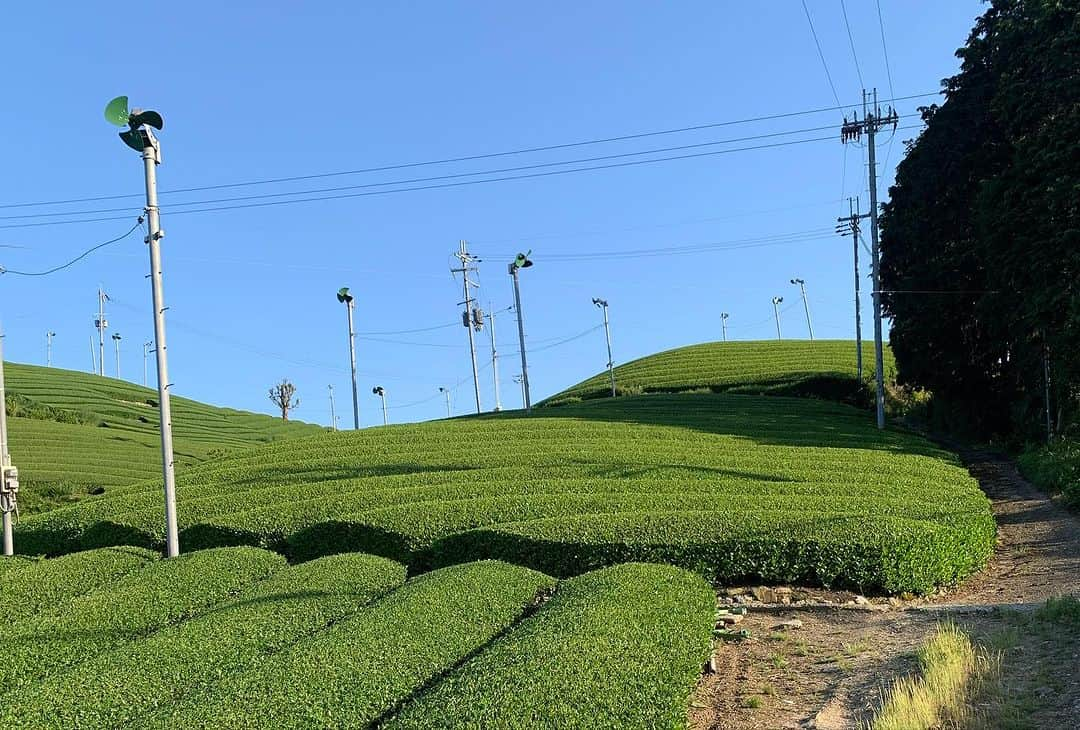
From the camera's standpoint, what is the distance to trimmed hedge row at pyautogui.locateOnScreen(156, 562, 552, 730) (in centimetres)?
720

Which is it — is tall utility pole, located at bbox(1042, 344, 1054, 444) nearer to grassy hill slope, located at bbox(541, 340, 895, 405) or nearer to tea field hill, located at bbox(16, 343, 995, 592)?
tea field hill, located at bbox(16, 343, 995, 592)

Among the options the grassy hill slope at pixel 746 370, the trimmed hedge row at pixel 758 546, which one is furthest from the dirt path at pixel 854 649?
the grassy hill slope at pixel 746 370

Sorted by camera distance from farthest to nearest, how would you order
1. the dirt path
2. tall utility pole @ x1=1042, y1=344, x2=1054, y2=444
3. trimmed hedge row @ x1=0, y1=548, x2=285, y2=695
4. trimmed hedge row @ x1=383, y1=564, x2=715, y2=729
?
tall utility pole @ x1=1042, y1=344, x2=1054, y2=444 → trimmed hedge row @ x1=0, y1=548, x2=285, y2=695 → the dirt path → trimmed hedge row @ x1=383, y1=564, x2=715, y2=729

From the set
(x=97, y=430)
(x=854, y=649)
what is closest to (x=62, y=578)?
(x=854, y=649)

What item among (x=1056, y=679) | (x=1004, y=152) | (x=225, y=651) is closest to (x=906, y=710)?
(x=1056, y=679)

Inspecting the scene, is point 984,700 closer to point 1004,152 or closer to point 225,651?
point 225,651

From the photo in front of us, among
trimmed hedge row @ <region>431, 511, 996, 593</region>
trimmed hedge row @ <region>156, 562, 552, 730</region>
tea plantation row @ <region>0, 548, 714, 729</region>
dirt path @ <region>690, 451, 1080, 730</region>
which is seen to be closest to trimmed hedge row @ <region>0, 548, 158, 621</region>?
tea plantation row @ <region>0, 548, 714, 729</region>

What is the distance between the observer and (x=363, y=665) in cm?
827

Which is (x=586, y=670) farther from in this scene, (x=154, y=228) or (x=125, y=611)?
(x=154, y=228)

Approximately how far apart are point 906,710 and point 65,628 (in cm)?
996

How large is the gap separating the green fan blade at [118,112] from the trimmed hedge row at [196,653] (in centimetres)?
864

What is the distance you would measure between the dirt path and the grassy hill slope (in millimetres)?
33013

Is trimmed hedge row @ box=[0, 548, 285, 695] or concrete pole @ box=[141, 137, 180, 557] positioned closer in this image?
trimmed hedge row @ box=[0, 548, 285, 695]

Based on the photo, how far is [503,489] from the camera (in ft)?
64.1
